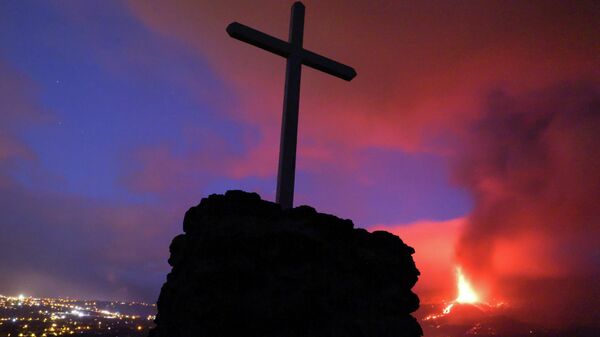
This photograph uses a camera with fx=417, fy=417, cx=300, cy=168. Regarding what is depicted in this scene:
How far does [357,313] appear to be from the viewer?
17.0 ft

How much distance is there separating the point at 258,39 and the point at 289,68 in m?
0.85

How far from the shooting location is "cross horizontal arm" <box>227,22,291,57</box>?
8234 mm

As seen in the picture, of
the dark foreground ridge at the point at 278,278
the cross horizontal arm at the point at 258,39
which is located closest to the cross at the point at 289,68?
the cross horizontal arm at the point at 258,39

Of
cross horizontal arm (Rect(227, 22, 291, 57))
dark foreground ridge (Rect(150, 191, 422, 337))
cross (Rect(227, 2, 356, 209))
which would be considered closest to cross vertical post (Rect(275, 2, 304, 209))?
cross (Rect(227, 2, 356, 209))

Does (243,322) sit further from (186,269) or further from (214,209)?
(214,209)

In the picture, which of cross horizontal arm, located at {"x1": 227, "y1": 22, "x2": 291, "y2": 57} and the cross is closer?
the cross

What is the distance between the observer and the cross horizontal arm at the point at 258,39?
27.0ft

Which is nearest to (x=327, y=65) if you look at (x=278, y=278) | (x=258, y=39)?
(x=258, y=39)

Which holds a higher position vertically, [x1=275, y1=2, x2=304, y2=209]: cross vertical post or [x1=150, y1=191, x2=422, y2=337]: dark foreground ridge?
[x1=275, y1=2, x2=304, y2=209]: cross vertical post

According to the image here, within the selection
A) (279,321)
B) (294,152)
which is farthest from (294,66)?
(279,321)

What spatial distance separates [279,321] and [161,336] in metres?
1.80

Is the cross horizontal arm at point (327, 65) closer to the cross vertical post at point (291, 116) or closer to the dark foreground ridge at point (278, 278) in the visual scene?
the cross vertical post at point (291, 116)

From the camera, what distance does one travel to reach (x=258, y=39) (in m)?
8.42

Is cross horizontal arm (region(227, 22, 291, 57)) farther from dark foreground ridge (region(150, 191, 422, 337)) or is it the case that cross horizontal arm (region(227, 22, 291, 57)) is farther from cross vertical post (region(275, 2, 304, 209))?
dark foreground ridge (region(150, 191, 422, 337))
